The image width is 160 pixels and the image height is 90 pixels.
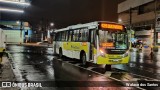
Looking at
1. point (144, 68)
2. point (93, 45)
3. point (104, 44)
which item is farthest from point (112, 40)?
point (144, 68)

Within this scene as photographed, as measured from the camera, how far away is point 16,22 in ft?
284

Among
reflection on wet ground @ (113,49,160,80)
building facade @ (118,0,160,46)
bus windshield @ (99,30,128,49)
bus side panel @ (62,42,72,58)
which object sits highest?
building facade @ (118,0,160,46)

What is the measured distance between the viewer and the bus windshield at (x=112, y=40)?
53.7 feet

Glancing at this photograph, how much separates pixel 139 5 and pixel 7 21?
4402 centimetres

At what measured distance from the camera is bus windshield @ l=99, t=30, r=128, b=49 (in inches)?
644

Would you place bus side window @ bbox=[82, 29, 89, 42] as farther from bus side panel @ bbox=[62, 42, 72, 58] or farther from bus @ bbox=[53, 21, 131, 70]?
bus side panel @ bbox=[62, 42, 72, 58]

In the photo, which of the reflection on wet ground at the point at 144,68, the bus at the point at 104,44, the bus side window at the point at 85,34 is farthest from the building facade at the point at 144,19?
the bus at the point at 104,44

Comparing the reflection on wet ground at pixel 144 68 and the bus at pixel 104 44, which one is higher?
the bus at pixel 104 44

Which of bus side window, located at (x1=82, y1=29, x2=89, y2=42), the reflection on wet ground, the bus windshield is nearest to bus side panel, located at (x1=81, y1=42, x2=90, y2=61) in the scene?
bus side window, located at (x1=82, y1=29, x2=89, y2=42)

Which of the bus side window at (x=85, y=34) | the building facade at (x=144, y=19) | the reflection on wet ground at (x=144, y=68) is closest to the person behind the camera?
the reflection on wet ground at (x=144, y=68)

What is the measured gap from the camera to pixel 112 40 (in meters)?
16.6

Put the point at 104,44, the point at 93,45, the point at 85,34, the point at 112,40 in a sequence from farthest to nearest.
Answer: the point at 85,34 < the point at 93,45 < the point at 112,40 < the point at 104,44

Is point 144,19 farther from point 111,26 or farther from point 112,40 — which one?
point 112,40

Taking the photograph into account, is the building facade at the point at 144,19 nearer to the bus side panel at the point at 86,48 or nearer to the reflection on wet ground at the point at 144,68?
the reflection on wet ground at the point at 144,68
